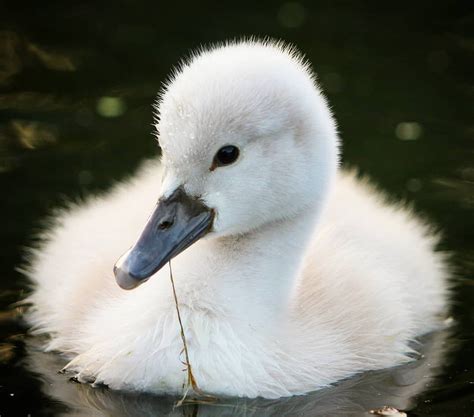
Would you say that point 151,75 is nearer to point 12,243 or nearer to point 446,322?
point 12,243

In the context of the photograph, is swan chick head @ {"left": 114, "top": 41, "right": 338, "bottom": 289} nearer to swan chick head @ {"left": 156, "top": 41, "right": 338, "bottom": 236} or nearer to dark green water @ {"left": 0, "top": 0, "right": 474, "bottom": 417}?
swan chick head @ {"left": 156, "top": 41, "right": 338, "bottom": 236}

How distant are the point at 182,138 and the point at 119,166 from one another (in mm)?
2300

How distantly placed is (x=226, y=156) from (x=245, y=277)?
556 mm

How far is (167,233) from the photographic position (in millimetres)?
5406

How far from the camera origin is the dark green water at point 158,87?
5.70 metres

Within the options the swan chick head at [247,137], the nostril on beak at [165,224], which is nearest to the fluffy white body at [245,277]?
the swan chick head at [247,137]

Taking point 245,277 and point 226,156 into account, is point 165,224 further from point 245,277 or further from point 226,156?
point 245,277

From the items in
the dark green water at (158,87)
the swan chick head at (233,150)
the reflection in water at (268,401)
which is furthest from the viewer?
the dark green water at (158,87)

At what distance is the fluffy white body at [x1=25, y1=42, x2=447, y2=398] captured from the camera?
5.42m

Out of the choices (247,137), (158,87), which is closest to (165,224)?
(247,137)

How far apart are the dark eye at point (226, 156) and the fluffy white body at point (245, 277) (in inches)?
0.8

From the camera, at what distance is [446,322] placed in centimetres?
650

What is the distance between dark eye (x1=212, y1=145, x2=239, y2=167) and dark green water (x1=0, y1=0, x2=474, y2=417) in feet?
3.17

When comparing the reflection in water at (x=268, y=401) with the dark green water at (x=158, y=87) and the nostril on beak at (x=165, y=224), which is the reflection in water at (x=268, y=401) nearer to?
the dark green water at (x=158, y=87)
